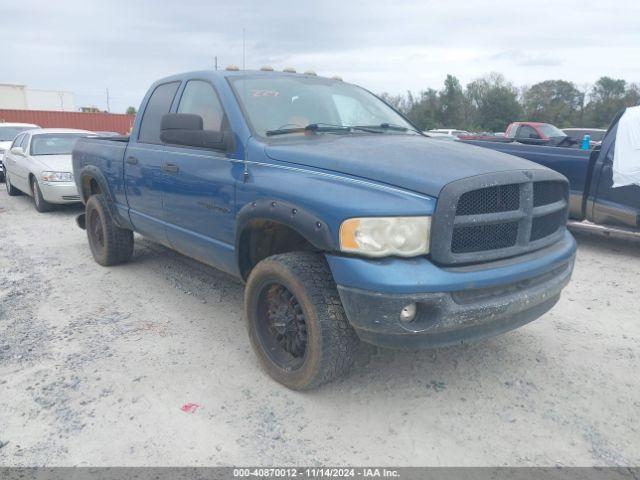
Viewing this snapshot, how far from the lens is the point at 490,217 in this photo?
2.88 m

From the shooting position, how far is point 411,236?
273cm

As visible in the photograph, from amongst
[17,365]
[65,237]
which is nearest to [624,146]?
[17,365]

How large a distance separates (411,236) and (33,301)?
3.78 meters

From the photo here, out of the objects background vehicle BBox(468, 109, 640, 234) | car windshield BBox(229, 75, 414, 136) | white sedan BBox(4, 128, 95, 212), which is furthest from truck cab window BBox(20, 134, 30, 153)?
background vehicle BBox(468, 109, 640, 234)

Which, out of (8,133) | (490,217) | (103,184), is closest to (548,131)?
(103,184)

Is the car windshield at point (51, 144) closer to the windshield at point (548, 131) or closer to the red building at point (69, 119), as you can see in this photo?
the windshield at point (548, 131)

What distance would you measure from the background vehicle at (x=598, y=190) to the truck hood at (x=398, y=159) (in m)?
3.74

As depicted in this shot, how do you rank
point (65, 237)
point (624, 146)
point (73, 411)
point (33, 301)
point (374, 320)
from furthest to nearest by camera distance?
point (65, 237) → point (624, 146) → point (33, 301) → point (73, 411) → point (374, 320)

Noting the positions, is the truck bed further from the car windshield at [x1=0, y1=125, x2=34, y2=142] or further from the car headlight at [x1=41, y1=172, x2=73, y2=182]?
the car windshield at [x1=0, y1=125, x2=34, y2=142]

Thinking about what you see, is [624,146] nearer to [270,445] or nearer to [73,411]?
[270,445]

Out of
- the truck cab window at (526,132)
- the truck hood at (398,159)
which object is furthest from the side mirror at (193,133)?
the truck cab window at (526,132)

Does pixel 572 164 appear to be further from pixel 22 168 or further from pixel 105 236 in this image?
pixel 22 168

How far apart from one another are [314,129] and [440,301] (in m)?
1.69

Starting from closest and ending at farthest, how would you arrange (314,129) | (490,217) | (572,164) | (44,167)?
(490,217) → (314,129) → (572,164) → (44,167)
